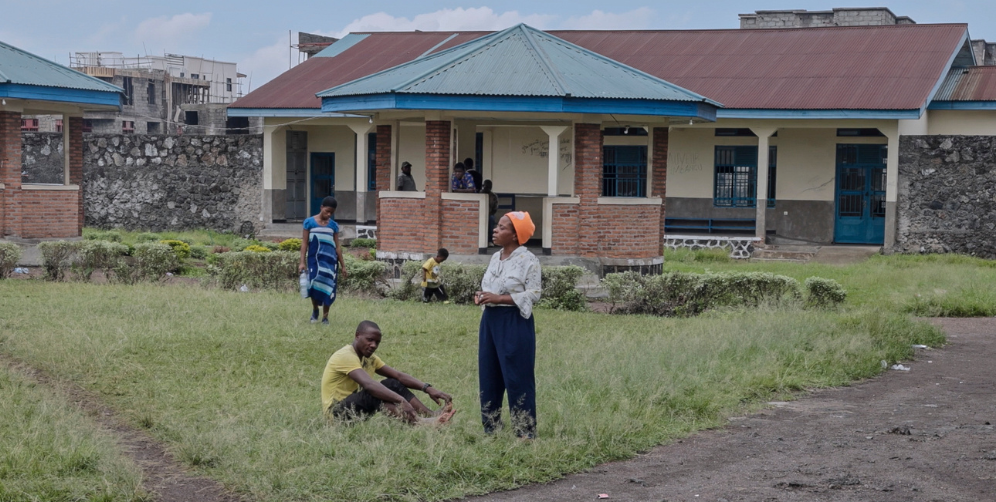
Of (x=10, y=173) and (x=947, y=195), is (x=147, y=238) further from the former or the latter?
(x=947, y=195)

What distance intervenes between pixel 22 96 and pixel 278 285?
5.68 m

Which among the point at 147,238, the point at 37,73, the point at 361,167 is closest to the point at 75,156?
the point at 37,73

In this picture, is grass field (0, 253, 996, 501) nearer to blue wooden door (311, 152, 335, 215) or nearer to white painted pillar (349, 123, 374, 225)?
white painted pillar (349, 123, 374, 225)

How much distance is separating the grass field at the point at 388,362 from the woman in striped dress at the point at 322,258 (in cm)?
35

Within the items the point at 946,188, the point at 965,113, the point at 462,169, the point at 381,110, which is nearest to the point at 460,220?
the point at 462,169

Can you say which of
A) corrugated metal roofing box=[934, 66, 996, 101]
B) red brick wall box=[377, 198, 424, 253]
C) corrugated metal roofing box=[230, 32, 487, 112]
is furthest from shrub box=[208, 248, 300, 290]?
corrugated metal roofing box=[934, 66, 996, 101]

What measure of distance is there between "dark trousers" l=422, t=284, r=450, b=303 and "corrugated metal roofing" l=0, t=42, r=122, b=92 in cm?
762

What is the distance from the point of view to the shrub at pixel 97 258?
1636 centimetres

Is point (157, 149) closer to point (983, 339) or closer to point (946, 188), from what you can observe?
point (946, 188)

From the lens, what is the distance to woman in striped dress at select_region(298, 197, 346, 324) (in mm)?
12391

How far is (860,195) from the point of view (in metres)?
24.9

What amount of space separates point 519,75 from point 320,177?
543 inches

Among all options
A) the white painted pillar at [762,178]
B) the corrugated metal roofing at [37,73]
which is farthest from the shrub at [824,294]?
the corrugated metal roofing at [37,73]

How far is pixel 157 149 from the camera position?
92.4 feet
